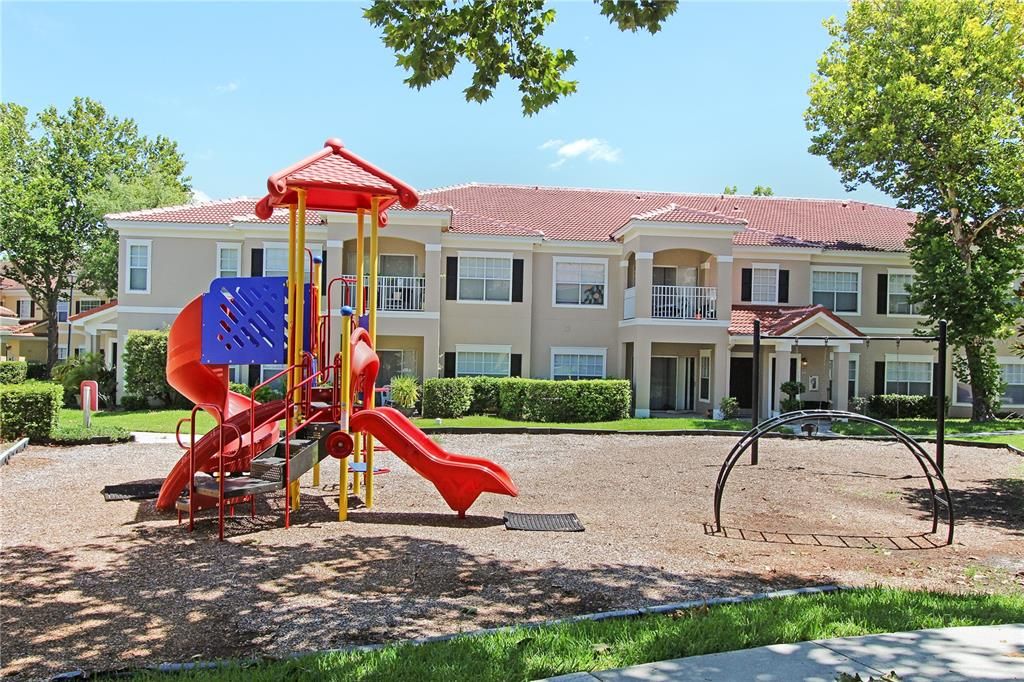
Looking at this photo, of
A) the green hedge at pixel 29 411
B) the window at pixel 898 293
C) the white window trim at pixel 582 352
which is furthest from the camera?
the window at pixel 898 293

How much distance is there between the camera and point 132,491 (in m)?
10.8

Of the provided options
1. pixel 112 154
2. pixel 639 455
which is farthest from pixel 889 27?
pixel 112 154

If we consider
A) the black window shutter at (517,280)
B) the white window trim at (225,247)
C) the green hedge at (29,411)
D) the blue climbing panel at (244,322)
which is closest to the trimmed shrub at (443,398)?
the black window shutter at (517,280)

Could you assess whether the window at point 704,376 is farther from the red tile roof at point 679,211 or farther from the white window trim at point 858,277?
the white window trim at point 858,277

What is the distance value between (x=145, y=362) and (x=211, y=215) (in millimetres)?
5766

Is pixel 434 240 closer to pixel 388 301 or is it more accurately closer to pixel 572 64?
pixel 388 301

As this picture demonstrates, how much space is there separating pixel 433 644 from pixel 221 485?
4.22 m

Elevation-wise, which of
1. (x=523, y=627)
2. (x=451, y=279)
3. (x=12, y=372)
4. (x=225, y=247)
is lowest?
(x=523, y=627)

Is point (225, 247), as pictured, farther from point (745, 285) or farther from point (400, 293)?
point (745, 285)

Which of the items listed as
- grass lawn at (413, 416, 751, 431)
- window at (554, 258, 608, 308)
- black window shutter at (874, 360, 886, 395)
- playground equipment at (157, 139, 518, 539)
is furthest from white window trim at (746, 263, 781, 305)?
playground equipment at (157, 139, 518, 539)

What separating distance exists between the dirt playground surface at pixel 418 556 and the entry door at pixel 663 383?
14.5m

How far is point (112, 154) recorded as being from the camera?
44812mm

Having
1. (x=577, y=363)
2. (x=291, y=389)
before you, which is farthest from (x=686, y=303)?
(x=291, y=389)

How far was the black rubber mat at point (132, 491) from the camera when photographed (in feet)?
34.1
